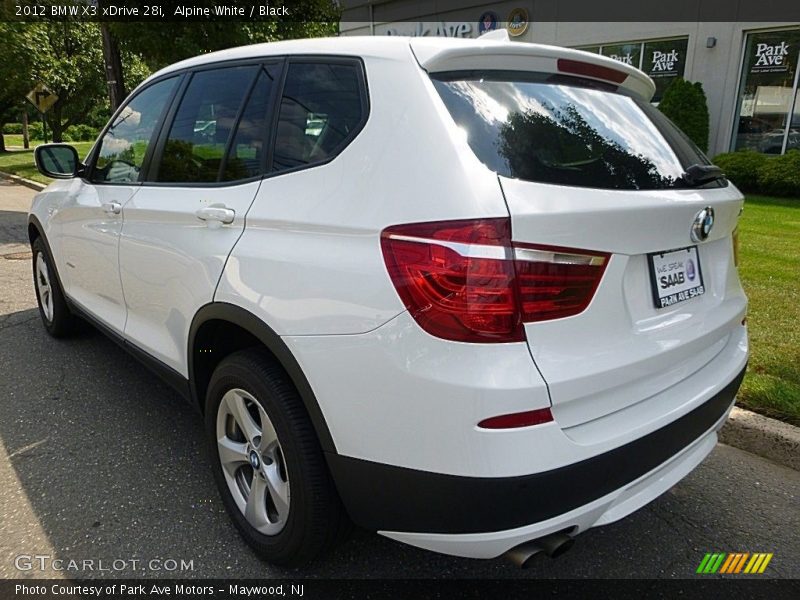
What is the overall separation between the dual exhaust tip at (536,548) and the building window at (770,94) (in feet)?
42.6

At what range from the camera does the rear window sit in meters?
1.68

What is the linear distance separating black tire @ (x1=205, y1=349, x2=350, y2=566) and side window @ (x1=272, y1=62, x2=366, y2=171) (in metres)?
Result: 0.73

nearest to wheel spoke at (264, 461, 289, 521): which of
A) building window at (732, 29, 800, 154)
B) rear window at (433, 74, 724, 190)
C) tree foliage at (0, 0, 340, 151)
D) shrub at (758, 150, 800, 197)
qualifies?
rear window at (433, 74, 724, 190)

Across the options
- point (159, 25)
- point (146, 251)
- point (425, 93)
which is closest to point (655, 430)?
point (425, 93)

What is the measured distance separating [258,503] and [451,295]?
1254 millimetres

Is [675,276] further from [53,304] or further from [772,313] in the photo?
[53,304]

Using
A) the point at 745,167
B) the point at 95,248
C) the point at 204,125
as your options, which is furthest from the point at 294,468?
the point at 745,167

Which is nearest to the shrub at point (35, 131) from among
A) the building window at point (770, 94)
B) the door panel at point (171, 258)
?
the building window at point (770, 94)

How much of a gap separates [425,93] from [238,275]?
0.90 m

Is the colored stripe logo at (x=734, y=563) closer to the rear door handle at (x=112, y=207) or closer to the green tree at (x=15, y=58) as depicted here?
the rear door handle at (x=112, y=207)

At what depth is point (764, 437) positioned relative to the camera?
301 cm

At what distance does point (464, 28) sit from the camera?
52.5 feet

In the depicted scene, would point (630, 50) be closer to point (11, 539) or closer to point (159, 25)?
point (159, 25)

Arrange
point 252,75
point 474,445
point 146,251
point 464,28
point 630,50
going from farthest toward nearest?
point 464,28
point 630,50
point 146,251
point 252,75
point 474,445
